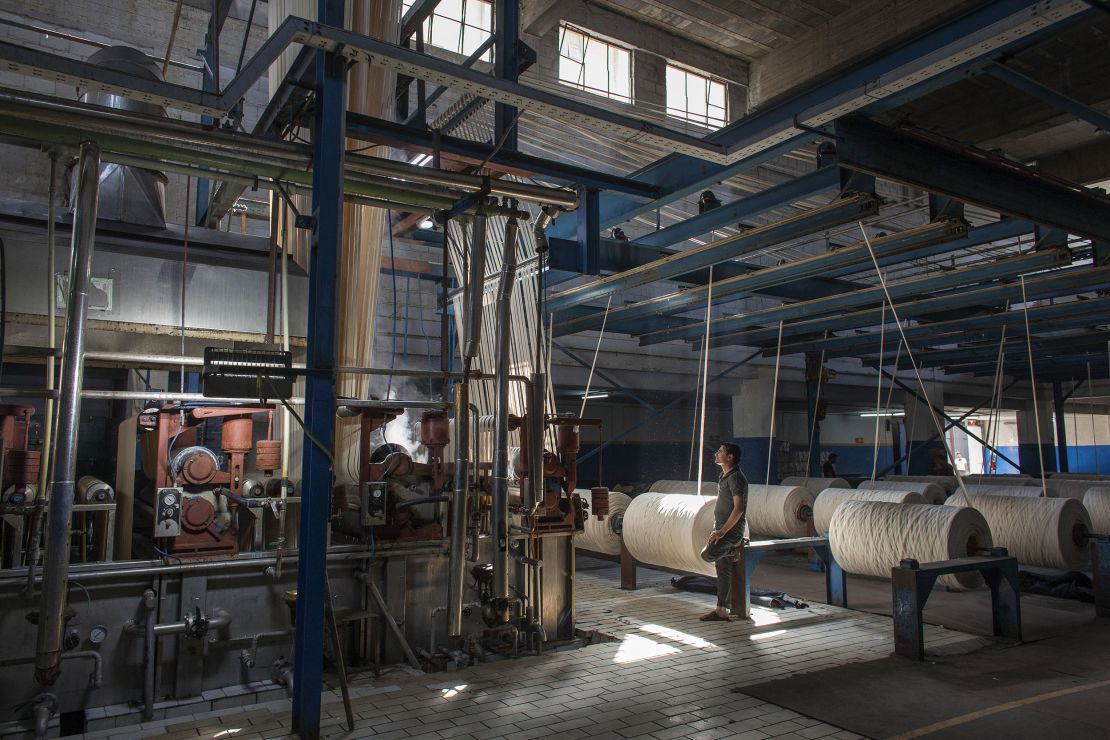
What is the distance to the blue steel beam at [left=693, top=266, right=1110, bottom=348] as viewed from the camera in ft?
26.8

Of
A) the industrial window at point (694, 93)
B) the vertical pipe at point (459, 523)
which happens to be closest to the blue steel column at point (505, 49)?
the vertical pipe at point (459, 523)

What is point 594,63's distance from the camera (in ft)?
42.3

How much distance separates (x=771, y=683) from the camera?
5367mm

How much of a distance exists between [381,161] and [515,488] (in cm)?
335

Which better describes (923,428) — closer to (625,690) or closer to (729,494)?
(729,494)

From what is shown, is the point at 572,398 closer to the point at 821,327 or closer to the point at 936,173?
the point at 821,327

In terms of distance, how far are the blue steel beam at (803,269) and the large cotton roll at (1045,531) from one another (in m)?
2.90

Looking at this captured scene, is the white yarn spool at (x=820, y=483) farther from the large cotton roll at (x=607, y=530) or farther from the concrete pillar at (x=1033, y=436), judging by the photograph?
the concrete pillar at (x=1033, y=436)

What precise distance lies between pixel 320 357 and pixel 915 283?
6787 millimetres

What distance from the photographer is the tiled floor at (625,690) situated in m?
4.49

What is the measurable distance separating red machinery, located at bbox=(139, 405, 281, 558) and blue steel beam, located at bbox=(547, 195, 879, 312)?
419cm

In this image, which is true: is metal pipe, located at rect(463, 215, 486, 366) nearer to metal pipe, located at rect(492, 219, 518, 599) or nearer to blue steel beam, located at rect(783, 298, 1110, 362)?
metal pipe, located at rect(492, 219, 518, 599)

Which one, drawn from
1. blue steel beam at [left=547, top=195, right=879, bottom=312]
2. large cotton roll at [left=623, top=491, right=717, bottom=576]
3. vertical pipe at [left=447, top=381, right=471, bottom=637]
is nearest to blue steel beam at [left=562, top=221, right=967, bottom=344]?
blue steel beam at [left=547, top=195, right=879, bottom=312]

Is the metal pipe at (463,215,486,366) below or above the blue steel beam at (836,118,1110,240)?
below
